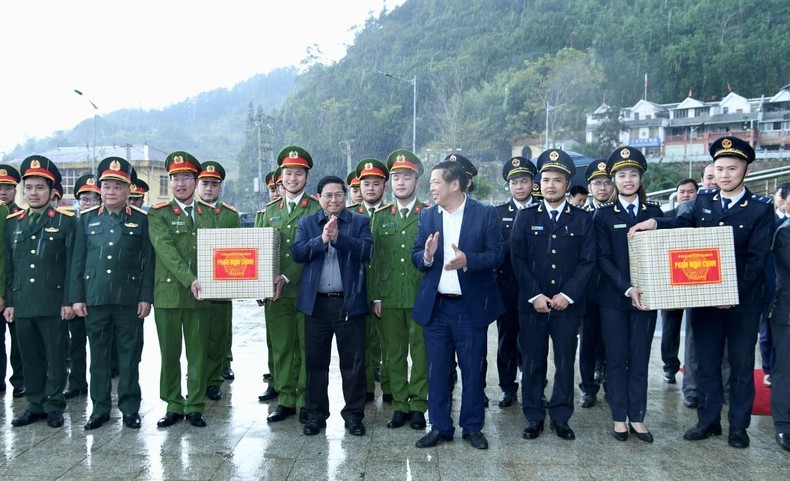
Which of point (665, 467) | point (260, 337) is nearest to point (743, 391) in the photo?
point (665, 467)

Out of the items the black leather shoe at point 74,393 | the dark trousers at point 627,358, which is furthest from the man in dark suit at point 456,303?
the black leather shoe at point 74,393

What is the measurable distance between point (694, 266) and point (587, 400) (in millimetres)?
1709

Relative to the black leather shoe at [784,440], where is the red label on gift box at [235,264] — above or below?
above

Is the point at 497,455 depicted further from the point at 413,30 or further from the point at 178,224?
the point at 413,30

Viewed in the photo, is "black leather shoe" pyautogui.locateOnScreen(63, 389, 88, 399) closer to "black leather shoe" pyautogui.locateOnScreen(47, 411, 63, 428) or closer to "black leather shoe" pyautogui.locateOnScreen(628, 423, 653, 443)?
"black leather shoe" pyautogui.locateOnScreen(47, 411, 63, 428)

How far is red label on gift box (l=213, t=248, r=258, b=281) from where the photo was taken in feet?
14.1

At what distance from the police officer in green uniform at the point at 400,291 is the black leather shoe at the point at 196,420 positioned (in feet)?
4.58

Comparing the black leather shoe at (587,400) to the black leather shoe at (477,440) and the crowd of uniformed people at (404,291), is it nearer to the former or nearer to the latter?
the crowd of uniformed people at (404,291)

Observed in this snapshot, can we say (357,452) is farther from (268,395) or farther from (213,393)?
(213,393)

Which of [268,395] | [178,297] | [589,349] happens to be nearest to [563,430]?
[589,349]

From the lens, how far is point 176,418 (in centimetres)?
464

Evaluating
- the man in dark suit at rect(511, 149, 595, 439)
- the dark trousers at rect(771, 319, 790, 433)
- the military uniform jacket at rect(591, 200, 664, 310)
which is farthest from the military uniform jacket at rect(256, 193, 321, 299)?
the dark trousers at rect(771, 319, 790, 433)

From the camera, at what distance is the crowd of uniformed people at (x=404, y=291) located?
4.22 meters

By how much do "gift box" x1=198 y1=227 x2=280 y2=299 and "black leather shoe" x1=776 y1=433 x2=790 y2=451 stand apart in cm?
359
